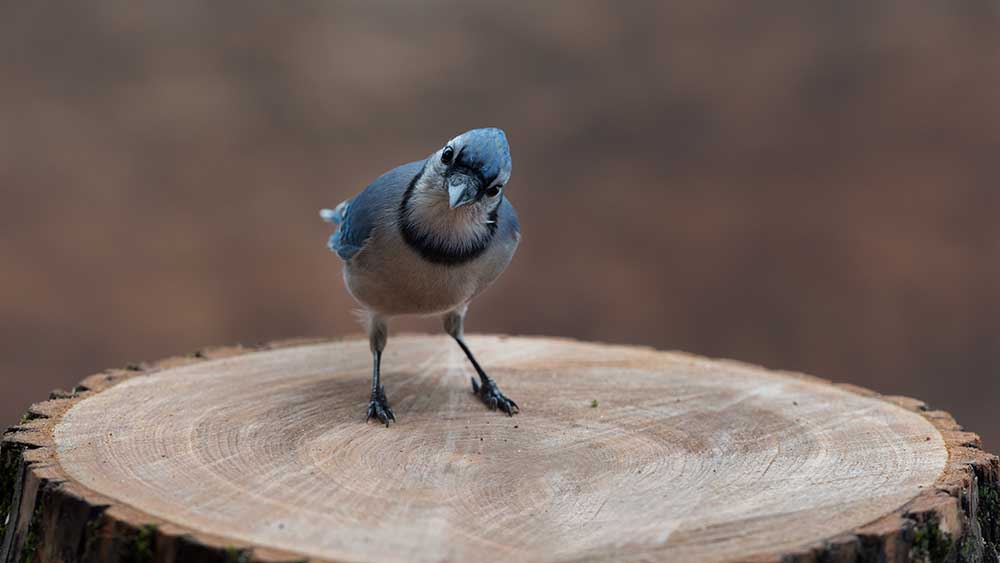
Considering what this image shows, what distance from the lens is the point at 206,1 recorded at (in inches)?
258

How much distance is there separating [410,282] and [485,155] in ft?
1.70

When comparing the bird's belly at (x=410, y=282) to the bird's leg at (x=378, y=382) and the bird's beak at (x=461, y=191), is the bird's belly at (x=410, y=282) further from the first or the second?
the bird's beak at (x=461, y=191)

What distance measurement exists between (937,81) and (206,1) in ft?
14.4

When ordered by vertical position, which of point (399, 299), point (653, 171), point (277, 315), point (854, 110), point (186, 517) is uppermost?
point (854, 110)

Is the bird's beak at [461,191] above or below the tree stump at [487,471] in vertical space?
above

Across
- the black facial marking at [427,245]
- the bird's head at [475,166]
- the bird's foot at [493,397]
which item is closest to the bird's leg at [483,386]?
the bird's foot at [493,397]

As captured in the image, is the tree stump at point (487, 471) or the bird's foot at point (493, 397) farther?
the bird's foot at point (493, 397)

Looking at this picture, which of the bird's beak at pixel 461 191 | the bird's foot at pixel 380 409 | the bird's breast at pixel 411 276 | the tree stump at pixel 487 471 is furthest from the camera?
the bird's breast at pixel 411 276

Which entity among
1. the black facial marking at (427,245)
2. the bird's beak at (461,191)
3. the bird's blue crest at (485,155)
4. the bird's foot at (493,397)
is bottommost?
the bird's foot at (493,397)

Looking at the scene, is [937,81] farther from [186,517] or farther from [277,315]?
[186,517]

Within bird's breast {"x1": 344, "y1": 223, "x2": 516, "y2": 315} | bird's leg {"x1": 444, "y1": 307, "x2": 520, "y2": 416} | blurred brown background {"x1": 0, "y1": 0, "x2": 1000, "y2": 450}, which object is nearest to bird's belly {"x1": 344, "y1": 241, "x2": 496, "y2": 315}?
bird's breast {"x1": 344, "y1": 223, "x2": 516, "y2": 315}

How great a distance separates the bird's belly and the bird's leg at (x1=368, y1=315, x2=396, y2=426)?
122 millimetres

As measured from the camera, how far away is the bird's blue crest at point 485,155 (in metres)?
3.05

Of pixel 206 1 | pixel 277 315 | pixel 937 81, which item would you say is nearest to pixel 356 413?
pixel 277 315
